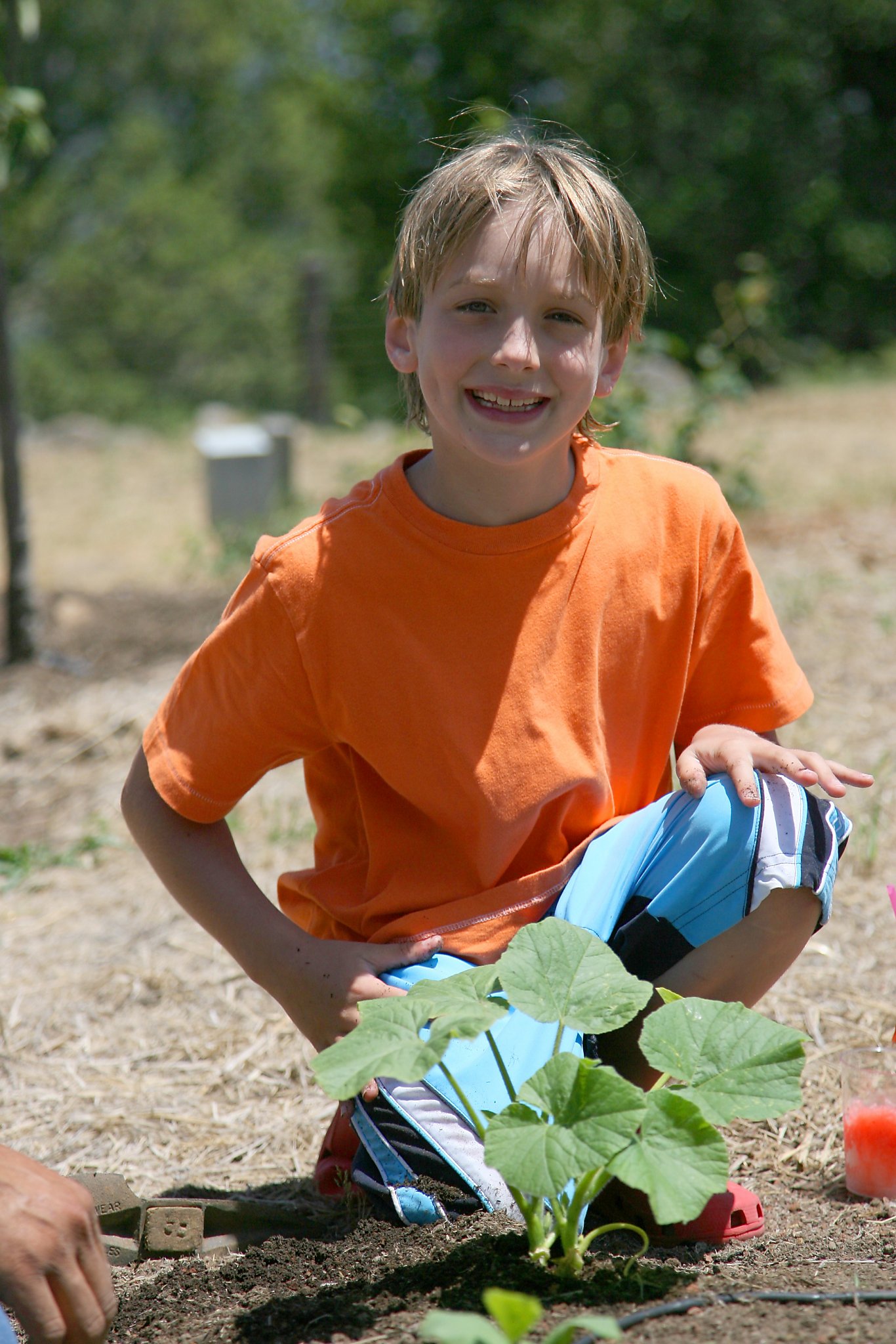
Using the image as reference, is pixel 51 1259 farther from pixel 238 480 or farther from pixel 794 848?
pixel 238 480

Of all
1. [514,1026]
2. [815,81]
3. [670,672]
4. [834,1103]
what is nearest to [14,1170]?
[514,1026]

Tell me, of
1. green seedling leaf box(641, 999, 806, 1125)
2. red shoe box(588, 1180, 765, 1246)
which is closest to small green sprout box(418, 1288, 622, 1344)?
green seedling leaf box(641, 999, 806, 1125)

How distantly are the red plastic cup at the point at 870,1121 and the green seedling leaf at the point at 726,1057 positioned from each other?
1.72ft

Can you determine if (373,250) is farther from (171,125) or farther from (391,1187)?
(391,1187)

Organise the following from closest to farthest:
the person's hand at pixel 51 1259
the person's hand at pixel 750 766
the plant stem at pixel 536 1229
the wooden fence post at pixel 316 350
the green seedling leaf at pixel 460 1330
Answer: the green seedling leaf at pixel 460 1330
the person's hand at pixel 51 1259
the plant stem at pixel 536 1229
the person's hand at pixel 750 766
the wooden fence post at pixel 316 350

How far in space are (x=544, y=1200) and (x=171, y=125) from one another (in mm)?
27600

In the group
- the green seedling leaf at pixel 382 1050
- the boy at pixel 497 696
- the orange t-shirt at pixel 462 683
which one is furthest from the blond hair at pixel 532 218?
the green seedling leaf at pixel 382 1050

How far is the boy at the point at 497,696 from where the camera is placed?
5.77ft

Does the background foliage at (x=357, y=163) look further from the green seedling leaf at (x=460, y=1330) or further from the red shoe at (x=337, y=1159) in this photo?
the green seedling leaf at (x=460, y=1330)

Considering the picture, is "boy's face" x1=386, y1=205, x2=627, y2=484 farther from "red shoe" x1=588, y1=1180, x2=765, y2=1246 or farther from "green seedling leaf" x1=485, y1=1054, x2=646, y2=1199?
"red shoe" x1=588, y1=1180, x2=765, y2=1246

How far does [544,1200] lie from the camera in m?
1.58

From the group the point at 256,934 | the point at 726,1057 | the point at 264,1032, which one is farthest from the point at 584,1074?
the point at 264,1032

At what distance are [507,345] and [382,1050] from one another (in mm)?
942

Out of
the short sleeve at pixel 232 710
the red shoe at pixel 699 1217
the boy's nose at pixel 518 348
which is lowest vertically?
the red shoe at pixel 699 1217
